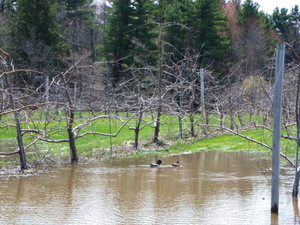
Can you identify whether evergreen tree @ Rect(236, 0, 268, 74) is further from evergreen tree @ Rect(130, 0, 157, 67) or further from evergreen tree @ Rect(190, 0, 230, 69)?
evergreen tree @ Rect(130, 0, 157, 67)

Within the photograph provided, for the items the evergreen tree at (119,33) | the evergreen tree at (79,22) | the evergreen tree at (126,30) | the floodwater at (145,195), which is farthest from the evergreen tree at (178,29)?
the floodwater at (145,195)

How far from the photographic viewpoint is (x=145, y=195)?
11938 mm

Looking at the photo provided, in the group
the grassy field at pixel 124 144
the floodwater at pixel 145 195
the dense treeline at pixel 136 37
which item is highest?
the dense treeline at pixel 136 37

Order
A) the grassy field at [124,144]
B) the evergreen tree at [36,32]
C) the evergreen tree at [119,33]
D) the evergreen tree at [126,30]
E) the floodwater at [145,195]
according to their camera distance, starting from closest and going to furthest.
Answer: the floodwater at [145,195] < the grassy field at [124,144] < the evergreen tree at [36,32] < the evergreen tree at [126,30] < the evergreen tree at [119,33]

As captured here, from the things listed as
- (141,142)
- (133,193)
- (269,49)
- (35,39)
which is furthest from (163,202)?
(269,49)

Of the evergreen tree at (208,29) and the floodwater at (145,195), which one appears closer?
the floodwater at (145,195)

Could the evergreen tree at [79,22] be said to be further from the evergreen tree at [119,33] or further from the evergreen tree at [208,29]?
the evergreen tree at [208,29]

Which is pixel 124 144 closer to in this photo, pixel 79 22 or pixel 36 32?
pixel 36 32

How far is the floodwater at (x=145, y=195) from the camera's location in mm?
9844

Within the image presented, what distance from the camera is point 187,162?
55.8 feet

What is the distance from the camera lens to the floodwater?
9844mm

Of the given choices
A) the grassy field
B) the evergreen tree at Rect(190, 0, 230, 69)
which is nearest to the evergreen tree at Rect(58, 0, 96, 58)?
the evergreen tree at Rect(190, 0, 230, 69)

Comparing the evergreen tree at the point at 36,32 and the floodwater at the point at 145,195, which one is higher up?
the evergreen tree at the point at 36,32

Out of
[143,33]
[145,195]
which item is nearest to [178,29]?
[143,33]
